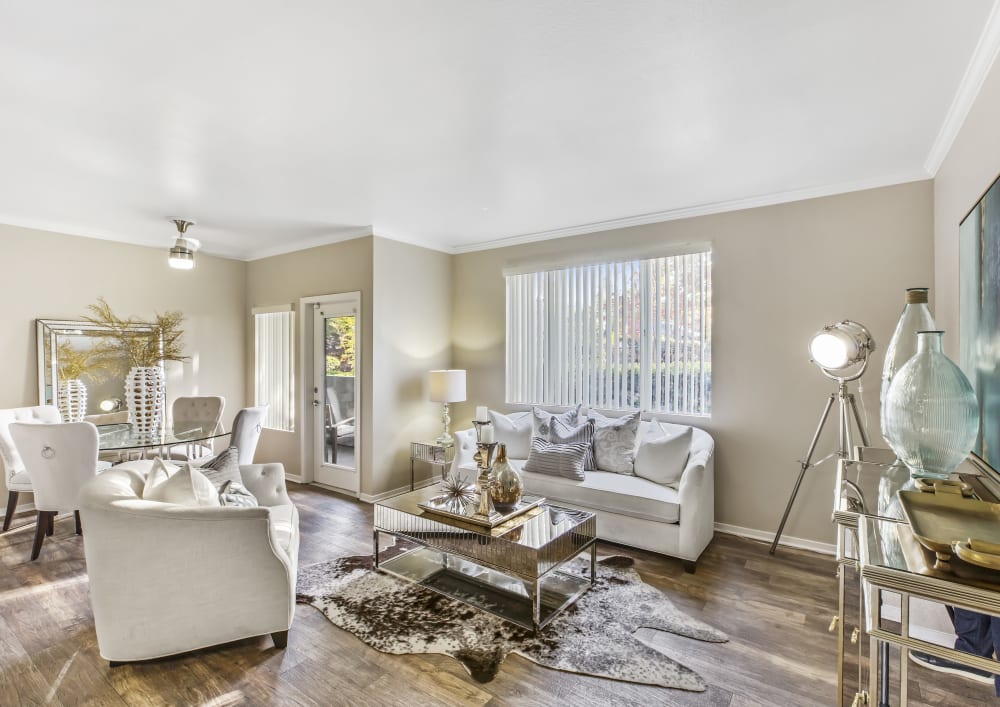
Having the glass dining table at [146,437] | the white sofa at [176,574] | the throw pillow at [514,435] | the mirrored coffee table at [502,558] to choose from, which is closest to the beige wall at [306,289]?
the glass dining table at [146,437]

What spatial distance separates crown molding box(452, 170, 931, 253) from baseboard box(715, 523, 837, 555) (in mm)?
2507

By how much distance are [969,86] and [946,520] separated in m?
2.16

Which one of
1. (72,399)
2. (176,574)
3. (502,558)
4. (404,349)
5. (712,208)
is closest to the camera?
(176,574)

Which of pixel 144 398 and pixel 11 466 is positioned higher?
pixel 144 398

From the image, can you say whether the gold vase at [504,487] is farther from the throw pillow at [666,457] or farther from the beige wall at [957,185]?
the beige wall at [957,185]

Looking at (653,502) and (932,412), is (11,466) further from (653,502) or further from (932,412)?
(932,412)

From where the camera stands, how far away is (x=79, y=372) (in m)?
4.61

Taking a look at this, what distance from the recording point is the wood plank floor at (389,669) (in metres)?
2.01

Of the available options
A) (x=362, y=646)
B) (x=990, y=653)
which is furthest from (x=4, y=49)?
(x=990, y=653)

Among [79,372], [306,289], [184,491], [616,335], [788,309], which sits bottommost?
[184,491]

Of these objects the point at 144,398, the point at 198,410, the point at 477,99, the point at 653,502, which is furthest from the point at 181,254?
A: the point at 653,502

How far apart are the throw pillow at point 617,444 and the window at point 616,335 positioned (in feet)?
1.32

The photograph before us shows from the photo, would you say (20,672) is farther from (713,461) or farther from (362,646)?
(713,461)

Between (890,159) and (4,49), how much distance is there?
4.48m
